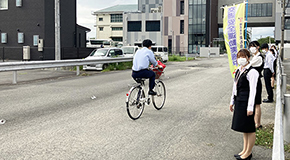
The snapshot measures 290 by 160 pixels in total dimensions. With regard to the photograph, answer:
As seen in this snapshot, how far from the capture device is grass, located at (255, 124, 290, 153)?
561 cm

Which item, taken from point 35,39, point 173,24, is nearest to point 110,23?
point 173,24

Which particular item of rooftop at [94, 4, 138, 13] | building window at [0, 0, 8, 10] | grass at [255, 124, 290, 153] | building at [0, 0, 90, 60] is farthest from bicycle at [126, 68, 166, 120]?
rooftop at [94, 4, 138, 13]

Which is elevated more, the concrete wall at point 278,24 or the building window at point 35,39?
the concrete wall at point 278,24

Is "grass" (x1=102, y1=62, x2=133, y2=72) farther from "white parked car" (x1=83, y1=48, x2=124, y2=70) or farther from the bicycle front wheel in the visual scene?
the bicycle front wheel

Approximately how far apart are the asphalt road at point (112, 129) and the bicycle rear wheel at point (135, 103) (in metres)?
0.19

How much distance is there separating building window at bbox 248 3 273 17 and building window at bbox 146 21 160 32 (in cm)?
2328

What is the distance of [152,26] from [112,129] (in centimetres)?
7815

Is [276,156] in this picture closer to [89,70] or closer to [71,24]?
[89,70]

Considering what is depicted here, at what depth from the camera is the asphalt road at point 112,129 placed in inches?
204

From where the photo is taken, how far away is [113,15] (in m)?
104

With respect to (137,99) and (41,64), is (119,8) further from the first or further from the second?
(137,99)

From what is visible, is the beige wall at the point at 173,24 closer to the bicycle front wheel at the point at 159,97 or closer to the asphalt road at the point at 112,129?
the asphalt road at the point at 112,129

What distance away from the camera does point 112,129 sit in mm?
6656

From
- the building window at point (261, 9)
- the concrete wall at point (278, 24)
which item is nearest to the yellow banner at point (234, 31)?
the concrete wall at point (278, 24)
